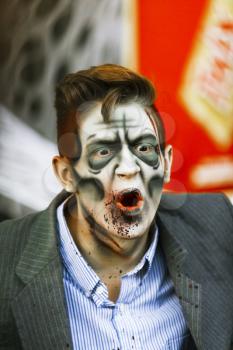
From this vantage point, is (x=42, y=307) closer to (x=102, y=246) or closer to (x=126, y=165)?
(x=102, y=246)

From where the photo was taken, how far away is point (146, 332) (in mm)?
1863

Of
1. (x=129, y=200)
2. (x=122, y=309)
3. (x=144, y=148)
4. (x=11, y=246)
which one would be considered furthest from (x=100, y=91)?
(x=122, y=309)

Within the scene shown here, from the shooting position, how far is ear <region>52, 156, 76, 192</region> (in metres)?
1.79

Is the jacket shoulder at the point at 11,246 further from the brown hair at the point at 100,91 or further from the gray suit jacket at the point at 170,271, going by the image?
the brown hair at the point at 100,91

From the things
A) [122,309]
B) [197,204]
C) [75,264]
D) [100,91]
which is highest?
[100,91]

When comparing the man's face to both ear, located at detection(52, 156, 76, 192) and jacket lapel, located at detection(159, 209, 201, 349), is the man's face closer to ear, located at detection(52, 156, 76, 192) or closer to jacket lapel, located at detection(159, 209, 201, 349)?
ear, located at detection(52, 156, 76, 192)

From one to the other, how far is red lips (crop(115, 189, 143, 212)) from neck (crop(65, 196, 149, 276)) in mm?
115

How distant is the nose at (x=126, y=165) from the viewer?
1724 millimetres

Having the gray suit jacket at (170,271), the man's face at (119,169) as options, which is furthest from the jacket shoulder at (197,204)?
the man's face at (119,169)

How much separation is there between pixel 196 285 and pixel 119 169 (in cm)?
48

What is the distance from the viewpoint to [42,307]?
1771 mm

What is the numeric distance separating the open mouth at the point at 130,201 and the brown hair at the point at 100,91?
216mm

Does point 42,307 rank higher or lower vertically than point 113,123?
lower

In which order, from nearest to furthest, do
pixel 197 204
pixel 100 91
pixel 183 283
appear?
pixel 100 91, pixel 183 283, pixel 197 204
